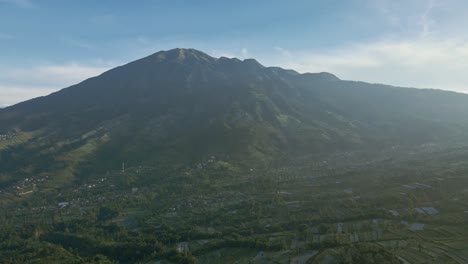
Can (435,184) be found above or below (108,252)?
above

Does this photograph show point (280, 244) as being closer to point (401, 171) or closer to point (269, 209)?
point (269, 209)

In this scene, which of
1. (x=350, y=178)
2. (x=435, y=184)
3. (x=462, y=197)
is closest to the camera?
(x=462, y=197)

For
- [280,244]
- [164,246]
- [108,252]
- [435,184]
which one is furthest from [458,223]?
[108,252]

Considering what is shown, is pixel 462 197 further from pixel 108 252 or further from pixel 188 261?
pixel 108 252

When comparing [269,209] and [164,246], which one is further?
[269,209]

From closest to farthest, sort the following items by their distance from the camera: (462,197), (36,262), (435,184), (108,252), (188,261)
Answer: (188,261), (36,262), (108,252), (462,197), (435,184)

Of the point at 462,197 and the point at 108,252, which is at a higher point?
the point at 462,197

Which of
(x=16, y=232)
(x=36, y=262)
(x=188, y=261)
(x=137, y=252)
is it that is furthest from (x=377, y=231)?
(x=16, y=232)

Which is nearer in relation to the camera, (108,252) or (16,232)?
(108,252)

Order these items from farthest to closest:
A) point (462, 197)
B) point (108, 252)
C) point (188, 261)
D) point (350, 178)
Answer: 1. point (350, 178)
2. point (462, 197)
3. point (108, 252)
4. point (188, 261)
